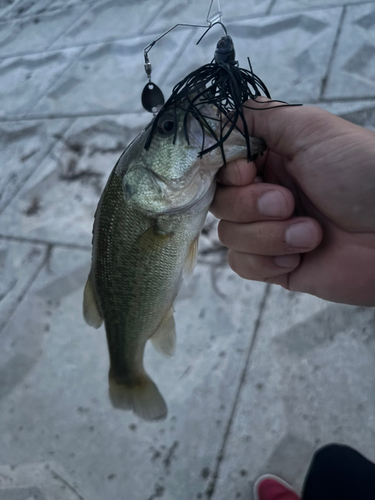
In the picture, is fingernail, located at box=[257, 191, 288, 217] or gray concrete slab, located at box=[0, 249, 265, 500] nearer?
fingernail, located at box=[257, 191, 288, 217]

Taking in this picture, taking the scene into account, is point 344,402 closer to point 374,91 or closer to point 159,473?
point 159,473

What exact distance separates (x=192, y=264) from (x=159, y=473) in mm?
1139

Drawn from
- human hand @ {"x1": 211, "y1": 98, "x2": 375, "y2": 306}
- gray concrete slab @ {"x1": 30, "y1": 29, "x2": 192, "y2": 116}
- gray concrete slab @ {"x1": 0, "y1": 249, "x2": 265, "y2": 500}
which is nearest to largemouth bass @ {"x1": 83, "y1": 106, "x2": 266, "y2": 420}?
human hand @ {"x1": 211, "y1": 98, "x2": 375, "y2": 306}

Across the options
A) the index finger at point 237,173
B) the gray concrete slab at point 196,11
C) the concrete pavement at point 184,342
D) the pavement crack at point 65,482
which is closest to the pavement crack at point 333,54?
the concrete pavement at point 184,342

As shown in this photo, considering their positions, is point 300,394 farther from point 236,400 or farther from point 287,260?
point 287,260

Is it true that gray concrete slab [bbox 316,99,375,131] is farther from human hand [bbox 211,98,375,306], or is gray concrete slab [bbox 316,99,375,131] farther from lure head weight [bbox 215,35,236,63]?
lure head weight [bbox 215,35,236,63]

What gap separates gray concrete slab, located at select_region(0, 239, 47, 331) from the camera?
2.62 m

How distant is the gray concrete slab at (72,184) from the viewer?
2910mm

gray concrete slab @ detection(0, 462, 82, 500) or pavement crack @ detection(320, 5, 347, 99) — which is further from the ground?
pavement crack @ detection(320, 5, 347, 99)

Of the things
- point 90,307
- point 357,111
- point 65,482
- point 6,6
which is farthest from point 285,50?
point 6,6

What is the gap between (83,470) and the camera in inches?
77.2

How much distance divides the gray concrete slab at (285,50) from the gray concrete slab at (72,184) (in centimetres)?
82

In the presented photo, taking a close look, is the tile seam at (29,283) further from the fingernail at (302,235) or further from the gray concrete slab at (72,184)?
the fingernail at (302,235)

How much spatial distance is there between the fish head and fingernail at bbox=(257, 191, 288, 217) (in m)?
0.19
